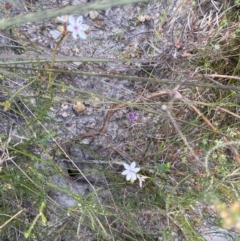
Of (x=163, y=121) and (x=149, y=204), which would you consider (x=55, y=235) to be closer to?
(x=149, y=204)

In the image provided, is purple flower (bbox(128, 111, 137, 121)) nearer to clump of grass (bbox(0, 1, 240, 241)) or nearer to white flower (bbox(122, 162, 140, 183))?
clump of grass (bbox(0, 1, 240, 241))

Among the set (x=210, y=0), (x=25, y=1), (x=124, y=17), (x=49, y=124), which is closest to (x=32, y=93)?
(x=49, y=124)

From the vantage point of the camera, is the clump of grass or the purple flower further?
the purple flower

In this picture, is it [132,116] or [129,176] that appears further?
[132,116]

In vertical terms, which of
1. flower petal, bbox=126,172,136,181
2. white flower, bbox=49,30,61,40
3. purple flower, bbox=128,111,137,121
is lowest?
flower petal, bbox=126,172,136,181

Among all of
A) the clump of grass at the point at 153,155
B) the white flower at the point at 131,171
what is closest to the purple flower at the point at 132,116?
the clump of grass at the point at 153,155

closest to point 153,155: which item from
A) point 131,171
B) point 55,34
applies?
point 131,171

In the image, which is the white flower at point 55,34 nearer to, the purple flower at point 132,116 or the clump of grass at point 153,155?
the clump of grass at point 153,155

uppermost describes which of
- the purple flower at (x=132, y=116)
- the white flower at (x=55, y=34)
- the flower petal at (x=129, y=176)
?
the white flower at (x=55, y=34)

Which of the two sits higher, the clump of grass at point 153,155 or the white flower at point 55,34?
the white flower at point 55,34

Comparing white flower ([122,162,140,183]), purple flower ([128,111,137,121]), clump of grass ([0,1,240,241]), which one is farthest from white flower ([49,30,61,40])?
white flower ([122,162,140,183])

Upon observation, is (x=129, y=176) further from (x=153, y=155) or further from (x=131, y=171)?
(x=153, y=155)
